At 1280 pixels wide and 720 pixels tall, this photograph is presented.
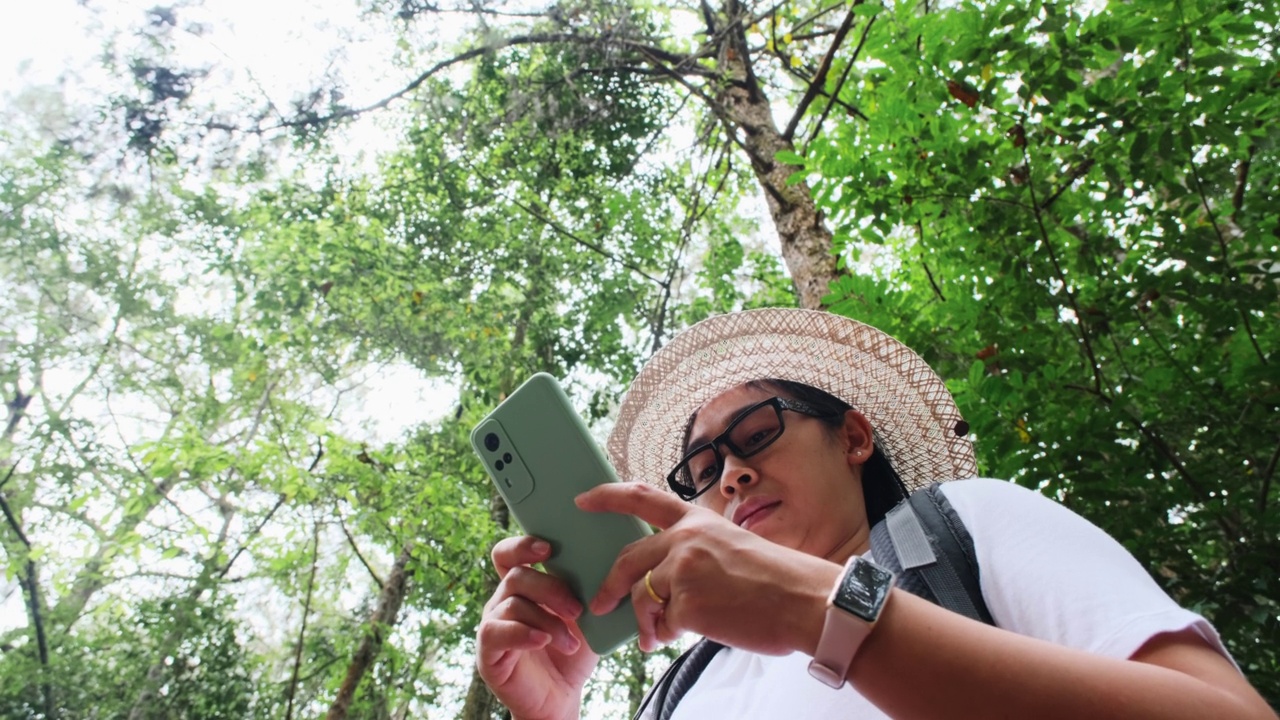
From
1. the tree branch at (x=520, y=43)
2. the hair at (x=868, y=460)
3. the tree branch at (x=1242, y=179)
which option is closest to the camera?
the hair at (x=868, y=460)

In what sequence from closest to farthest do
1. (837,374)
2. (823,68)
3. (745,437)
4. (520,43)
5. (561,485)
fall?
(561,485) → (745,437) → (837,374) → (823,68) → (520,43)

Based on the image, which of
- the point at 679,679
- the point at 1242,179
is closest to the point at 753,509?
the point at 679,679

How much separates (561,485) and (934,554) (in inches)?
22.0

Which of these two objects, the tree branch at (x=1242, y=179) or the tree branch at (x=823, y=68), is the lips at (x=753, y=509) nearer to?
the tree branch at (x=1242, y=179)

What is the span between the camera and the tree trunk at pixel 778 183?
3217mm

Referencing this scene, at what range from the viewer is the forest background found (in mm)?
1956

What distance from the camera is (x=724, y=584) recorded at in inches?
29.6

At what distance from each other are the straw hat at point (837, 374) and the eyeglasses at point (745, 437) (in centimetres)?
22

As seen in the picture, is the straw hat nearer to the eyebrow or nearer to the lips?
the eyebrow

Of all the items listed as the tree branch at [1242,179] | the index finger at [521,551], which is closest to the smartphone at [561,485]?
the index finger at [521,551]

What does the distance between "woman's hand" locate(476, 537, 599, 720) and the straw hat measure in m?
0.79

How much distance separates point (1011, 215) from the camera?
233cm

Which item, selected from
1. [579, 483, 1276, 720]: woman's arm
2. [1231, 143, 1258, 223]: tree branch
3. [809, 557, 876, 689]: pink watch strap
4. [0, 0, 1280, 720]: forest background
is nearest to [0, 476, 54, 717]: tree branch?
[0, 0, 1280, 720]: forest background

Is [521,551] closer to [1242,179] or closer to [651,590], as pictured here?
[651,590]
